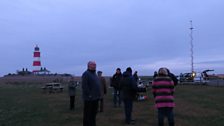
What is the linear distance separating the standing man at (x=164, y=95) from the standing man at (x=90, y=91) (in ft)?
Answer: 4.66

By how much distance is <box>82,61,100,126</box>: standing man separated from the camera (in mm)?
9383

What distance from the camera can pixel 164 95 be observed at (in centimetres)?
959

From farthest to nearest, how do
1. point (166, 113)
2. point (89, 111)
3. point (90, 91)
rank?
point (166, 113), point (89, 111), point (90, 91)

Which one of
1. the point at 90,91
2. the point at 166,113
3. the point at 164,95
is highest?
the point at 90,91

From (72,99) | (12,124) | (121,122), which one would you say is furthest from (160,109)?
(72,99)

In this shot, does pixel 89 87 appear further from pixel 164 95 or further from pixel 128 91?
pixel 128 91

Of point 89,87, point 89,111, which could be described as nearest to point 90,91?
point 89,87

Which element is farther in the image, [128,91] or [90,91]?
[128,91]

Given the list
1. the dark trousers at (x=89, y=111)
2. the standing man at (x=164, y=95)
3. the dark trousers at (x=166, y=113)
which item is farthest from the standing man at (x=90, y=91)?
the dark trousers at (x=166, y=113)

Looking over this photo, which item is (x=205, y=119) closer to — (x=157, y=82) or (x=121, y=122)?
(x=121, y=122)

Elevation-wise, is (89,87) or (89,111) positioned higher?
(89,87)

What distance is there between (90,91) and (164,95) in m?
1.76

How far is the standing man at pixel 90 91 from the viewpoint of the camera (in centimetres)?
938

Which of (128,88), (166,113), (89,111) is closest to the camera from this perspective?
(89,111)
